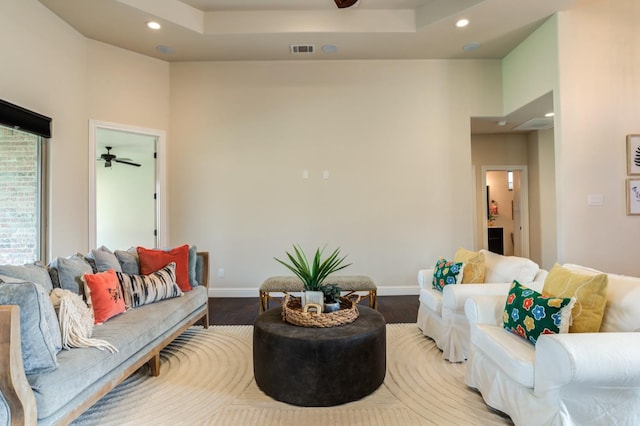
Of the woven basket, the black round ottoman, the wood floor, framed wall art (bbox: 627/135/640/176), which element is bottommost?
the wood floor

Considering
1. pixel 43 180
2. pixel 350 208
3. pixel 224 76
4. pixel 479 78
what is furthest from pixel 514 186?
pixel 43 180

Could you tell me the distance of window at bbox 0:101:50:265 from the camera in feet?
10.6

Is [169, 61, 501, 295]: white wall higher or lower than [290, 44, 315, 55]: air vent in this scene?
lower

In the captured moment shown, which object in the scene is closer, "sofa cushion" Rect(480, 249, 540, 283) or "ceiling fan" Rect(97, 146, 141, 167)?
"sofa cushion" Rect(480, 249, 540, 283)

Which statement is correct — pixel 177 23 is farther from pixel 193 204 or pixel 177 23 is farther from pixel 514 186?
pixel 514 186

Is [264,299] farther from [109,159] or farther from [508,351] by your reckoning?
[109,159]

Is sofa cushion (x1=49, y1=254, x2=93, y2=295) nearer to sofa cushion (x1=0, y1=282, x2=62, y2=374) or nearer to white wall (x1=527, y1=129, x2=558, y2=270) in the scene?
sofa cushion (x1=0, y1=282, x2=62, y2=374)

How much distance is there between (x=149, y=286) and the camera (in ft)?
9.17

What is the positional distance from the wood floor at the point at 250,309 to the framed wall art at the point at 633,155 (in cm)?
281

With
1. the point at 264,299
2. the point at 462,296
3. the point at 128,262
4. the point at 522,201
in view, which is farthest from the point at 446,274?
the point at 522,201

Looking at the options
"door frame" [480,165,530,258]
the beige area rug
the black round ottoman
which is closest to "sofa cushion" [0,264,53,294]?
the beige area rug

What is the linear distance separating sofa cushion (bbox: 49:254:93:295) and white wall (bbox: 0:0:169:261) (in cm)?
169

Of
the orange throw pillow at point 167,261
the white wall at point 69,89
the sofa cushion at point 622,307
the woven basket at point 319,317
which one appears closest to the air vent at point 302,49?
the white wall at point 69,89

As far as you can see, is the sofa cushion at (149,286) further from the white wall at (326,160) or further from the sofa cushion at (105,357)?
the white wall at (326,160)
